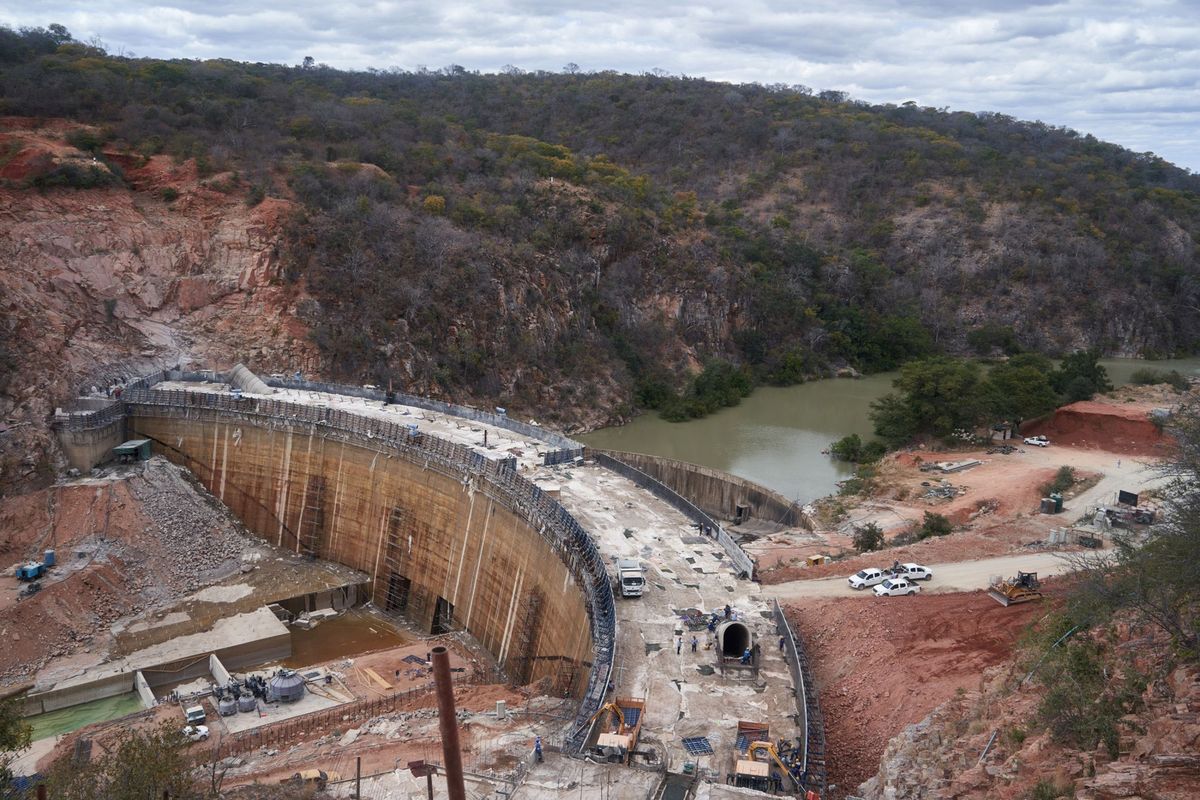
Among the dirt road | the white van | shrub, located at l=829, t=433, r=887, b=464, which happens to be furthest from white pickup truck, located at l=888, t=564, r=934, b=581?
shrub, located at l=829, t=433, r=887, b=464

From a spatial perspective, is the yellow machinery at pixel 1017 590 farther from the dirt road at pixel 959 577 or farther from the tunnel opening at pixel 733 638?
the tunnel opening at pixel 733 638

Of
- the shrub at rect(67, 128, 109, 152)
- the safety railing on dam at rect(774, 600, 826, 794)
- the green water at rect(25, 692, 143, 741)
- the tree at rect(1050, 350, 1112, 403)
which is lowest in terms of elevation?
the green water at rect(25, 692, 143, 741)

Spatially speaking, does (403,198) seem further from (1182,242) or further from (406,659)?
(1182,242)

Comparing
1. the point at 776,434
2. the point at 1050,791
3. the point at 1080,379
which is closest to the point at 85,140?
the point at 776,434

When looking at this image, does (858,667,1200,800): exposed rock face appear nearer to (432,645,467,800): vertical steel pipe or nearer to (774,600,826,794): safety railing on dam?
(774,600,826,794): safety railing on dam

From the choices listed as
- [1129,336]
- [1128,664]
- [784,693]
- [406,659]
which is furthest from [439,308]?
[1129,336]

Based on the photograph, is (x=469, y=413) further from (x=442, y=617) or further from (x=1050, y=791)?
(x=1050, y=791)
